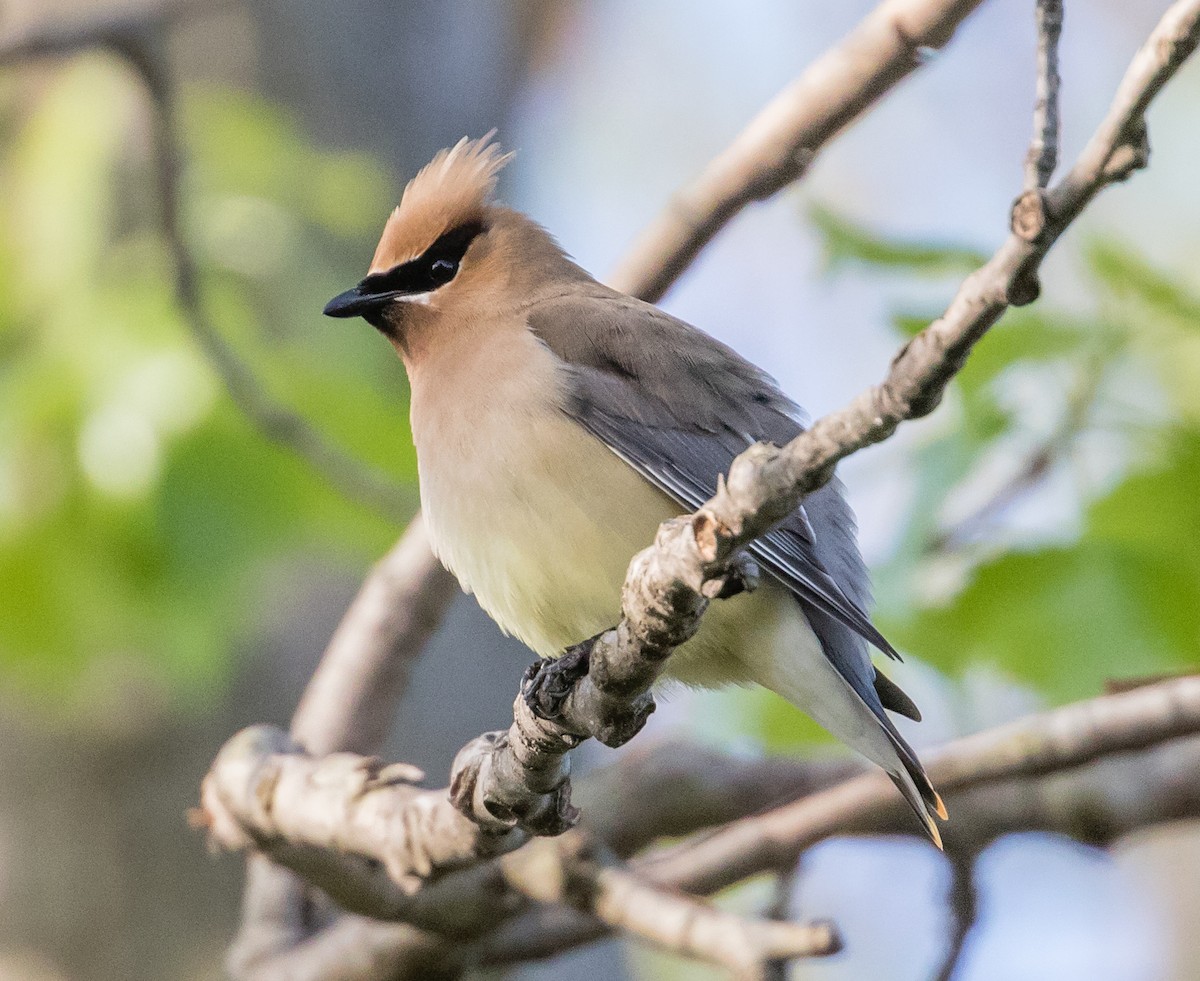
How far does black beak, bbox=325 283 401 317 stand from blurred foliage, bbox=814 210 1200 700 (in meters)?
1.16

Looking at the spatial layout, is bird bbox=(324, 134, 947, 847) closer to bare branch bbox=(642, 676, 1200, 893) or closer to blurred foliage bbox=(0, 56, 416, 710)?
bare branch bbox=(642, 676, 1200, 893)

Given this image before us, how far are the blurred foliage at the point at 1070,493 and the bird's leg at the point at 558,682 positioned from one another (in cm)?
137

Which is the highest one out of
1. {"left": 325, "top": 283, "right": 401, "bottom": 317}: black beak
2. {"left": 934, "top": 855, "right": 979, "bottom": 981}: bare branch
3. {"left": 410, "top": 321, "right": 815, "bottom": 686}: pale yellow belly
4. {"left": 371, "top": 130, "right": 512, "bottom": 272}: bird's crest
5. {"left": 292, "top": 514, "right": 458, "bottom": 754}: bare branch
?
{"left": 371, "top": 130, "right": 512, "bottom": 272}: bird's crest

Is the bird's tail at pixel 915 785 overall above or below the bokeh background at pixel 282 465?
below

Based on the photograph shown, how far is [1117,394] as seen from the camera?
3914 millimetres

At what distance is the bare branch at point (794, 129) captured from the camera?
3.33 meters

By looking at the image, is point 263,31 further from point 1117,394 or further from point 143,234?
point 1117,394

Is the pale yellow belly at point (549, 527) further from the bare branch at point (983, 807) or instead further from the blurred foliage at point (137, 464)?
the blurred foliage at point (137, 464)

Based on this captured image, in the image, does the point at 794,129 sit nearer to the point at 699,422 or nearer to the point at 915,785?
the point at 699,422

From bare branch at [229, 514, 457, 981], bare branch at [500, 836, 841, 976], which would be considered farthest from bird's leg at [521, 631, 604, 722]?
bare branch at [229, 514, 457, 981]

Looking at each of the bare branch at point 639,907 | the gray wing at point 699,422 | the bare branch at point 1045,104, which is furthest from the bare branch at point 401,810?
the bare branch at point 1045,104

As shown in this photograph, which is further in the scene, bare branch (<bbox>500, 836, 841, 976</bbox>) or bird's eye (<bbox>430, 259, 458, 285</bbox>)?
bird's eye (<bbox>430, 259, 458, 285</bbox>)

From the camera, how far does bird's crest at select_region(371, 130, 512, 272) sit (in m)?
4.05

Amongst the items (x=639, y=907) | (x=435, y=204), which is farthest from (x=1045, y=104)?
(x=435, y=204)
